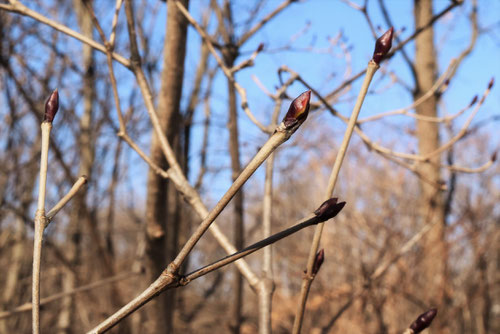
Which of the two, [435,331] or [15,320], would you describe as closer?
[435,331]

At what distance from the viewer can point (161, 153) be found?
1.52m

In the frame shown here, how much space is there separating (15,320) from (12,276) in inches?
25.1

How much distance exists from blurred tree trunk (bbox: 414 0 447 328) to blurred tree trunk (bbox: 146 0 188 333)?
2.52m

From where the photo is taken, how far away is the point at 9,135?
15.7 feet

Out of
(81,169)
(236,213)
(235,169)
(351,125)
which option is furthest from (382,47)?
(81,169)

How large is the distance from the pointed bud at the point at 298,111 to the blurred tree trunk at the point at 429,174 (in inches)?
127

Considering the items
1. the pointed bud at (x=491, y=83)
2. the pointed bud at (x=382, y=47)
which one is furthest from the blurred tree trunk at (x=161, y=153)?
the pointed bud at (x=491, y=83)

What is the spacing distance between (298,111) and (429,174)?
439 centimetres

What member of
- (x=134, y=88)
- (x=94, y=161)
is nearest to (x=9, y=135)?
(x=94, y=161)

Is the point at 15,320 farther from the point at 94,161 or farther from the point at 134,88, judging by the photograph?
the point at 134,88

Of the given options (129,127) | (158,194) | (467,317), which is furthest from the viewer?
(129,127)

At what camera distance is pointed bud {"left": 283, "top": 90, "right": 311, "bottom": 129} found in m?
0.57

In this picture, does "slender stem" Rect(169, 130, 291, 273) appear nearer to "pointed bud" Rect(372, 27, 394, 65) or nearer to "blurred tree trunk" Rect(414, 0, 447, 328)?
"pointed bud" Rect(372, 27, 394, 65)

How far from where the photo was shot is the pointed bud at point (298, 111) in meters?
0.57
